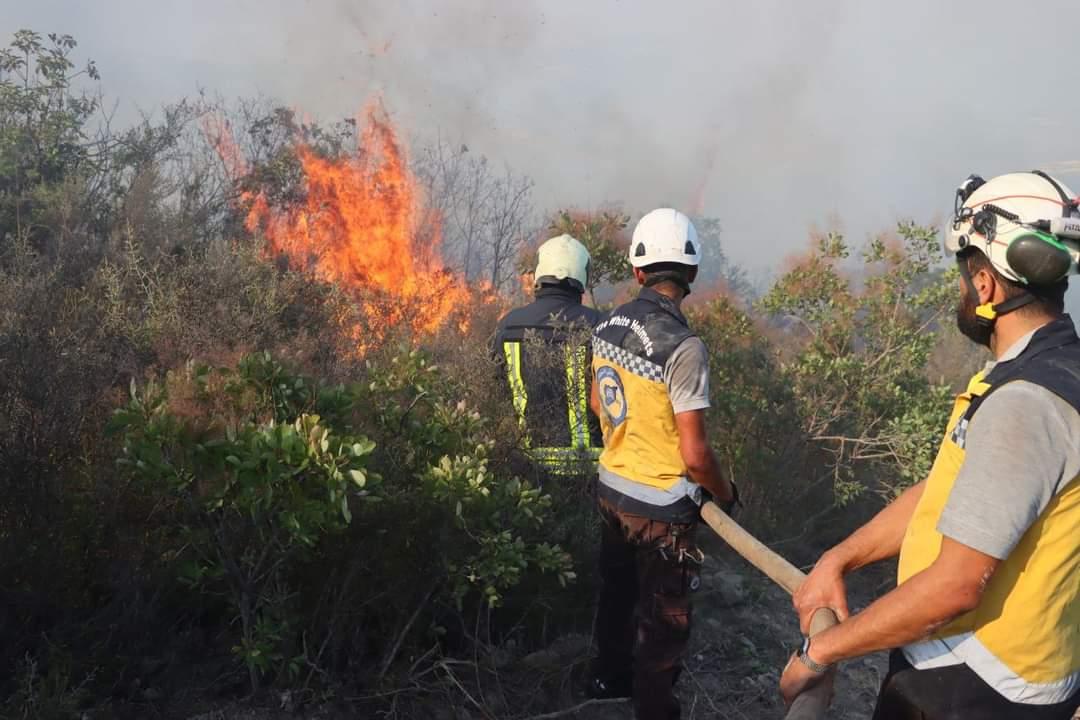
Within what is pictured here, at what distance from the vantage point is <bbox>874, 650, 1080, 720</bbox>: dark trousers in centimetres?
196

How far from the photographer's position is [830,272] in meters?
7.56

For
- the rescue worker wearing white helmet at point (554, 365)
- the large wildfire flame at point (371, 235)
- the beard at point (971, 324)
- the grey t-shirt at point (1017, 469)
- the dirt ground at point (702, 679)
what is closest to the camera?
the grey t-shirt at point (1017, 469)

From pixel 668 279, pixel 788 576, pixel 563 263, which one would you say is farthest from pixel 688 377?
pixel 563 263

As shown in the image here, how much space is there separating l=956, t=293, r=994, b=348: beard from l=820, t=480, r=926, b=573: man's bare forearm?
48 cm

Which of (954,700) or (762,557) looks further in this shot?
(762,557)

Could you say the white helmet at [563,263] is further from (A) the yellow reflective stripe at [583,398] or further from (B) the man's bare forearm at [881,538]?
(B) the man's bare forearm at [881,538]

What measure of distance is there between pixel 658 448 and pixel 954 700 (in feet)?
5.63

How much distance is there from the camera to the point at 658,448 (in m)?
3.57

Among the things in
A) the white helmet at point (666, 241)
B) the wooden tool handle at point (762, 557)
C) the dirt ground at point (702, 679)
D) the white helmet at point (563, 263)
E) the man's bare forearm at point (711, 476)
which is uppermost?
the white helmet at point (563, 263)

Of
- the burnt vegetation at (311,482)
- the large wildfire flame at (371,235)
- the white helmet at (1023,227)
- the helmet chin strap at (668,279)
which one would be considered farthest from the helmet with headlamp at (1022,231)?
the large wildfire flame at (371,235)

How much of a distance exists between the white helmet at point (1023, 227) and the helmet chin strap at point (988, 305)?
38 mm

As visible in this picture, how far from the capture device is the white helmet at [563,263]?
196 inches

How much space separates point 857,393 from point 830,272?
1.50m

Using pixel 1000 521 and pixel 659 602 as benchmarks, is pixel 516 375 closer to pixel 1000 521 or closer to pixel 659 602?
pixel 659 602
